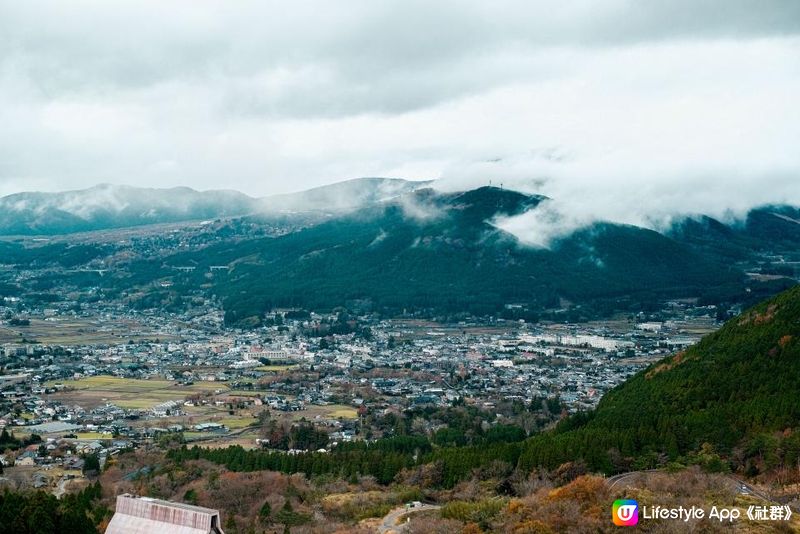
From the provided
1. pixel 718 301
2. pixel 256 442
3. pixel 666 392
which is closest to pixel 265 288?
pixel 718 301

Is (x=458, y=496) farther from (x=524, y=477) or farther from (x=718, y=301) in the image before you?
(x=718, y=301)

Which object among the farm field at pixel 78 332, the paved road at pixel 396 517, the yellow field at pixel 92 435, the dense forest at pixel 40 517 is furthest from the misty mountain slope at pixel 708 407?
the farm field at pixel 78 332

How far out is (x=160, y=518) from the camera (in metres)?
30.2

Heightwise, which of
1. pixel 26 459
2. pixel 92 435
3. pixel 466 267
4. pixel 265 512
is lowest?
pixel 92 435

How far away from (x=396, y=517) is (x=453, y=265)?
12642 cm

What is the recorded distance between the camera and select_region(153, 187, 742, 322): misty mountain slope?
14375cm

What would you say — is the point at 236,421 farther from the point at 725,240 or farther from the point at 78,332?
the point at 725,240

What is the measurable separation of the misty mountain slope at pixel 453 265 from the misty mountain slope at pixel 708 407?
3222 inches

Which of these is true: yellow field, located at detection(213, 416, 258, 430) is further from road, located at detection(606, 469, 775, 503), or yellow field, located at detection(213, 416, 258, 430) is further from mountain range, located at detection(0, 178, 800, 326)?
mountain range, located at detection(0, 178, 800, 326)

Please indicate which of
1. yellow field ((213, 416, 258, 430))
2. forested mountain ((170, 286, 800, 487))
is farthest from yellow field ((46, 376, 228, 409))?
forested mountain ((170, 286, 800, 487))

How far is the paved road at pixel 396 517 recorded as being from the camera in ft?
103

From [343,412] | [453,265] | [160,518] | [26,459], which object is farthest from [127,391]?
[453,265]

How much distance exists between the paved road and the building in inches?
229

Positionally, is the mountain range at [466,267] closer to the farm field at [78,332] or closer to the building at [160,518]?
the farm field at [78,332]
